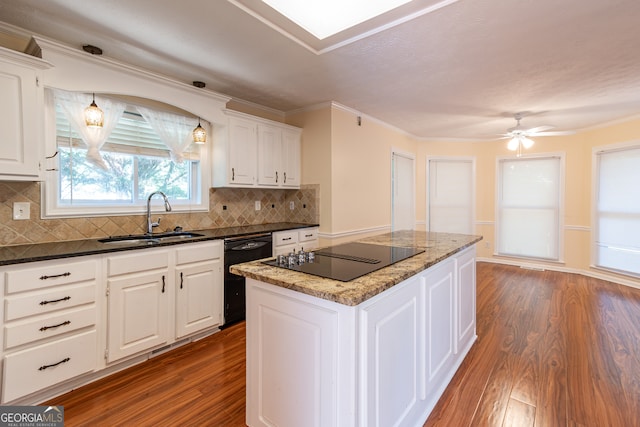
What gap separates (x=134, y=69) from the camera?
243 centimetres

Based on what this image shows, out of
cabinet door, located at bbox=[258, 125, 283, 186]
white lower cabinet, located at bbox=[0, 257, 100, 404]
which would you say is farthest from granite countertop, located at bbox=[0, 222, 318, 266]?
cabinet door, located at bbox=[258, 125, 283, 186]

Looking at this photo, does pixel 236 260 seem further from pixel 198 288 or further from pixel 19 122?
pixel 19 122

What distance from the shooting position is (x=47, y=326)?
72.4 inches

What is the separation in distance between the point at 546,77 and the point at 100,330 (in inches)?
171

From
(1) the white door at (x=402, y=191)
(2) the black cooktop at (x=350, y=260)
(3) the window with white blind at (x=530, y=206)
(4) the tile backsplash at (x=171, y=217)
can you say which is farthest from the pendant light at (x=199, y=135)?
(3) the window with white blind at (x=530, y=206)

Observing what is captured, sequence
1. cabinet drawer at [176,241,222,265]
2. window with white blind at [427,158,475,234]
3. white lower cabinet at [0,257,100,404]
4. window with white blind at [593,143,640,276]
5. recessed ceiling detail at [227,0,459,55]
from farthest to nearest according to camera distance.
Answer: window with white blind at [427,158,475,234] → window with white blind at [593,143,640,276] → cabinet drawer at [176,241,222,265] → recessed ceiling detail at [227,0,459,55] → white lower cabinet at [0,257,100,404]

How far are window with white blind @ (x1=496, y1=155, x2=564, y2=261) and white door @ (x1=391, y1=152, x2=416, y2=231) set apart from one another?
1.68 meters

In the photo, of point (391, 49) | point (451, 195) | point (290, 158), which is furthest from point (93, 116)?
point (451, 195)

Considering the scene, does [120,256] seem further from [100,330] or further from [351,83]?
[351,83]

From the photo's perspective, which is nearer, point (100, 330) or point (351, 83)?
point (100, 330)

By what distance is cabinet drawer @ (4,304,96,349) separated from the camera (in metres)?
1.72

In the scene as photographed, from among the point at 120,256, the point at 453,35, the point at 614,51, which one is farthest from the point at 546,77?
the point at 120,256

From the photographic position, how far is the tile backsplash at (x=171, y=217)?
2.14 meters

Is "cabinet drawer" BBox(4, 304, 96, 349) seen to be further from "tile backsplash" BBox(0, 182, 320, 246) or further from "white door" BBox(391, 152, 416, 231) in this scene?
"white door" BBox(391, 152, 416, 231)
